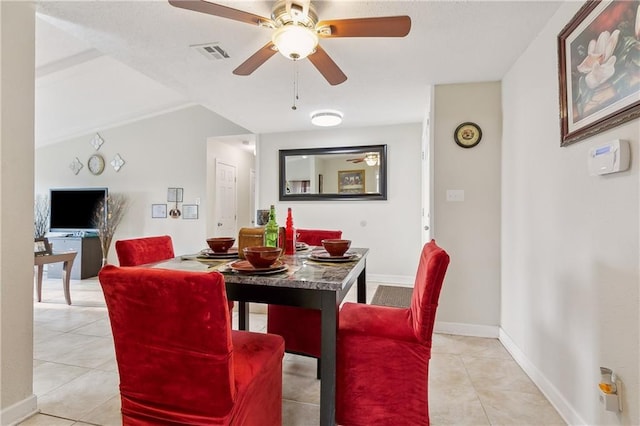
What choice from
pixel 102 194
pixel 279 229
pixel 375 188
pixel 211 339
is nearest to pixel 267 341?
pixel 211 339

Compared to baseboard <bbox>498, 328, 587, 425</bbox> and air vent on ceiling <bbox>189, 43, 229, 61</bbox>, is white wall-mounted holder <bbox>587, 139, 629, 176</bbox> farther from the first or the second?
air vent on ceiling <bbox>189, 43, 229, 61</bbox>

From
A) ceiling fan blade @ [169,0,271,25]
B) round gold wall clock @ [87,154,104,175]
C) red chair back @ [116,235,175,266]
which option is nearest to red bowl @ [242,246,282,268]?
red chair back @ [116,235,175,266]

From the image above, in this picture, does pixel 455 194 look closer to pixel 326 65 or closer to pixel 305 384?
pixel 326 65

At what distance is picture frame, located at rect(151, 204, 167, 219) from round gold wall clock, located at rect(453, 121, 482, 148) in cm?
484

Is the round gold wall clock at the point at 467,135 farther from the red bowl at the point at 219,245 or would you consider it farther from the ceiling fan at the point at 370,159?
the red bowl at the point at 219,245

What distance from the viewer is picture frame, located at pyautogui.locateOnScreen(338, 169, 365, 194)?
14.8 feet

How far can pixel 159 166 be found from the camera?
213 inches

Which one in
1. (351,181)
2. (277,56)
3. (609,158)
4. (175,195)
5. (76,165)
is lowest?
(609,158)

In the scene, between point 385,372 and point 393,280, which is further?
point 393,280

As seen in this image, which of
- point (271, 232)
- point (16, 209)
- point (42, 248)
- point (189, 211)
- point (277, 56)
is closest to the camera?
point (16, 209)

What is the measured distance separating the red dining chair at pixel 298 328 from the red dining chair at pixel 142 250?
0.35 m

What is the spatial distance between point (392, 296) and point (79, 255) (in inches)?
194

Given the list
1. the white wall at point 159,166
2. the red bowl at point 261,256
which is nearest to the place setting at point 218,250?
the red bowl at point 261,256

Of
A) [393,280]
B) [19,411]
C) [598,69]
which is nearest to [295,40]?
[598,69]
